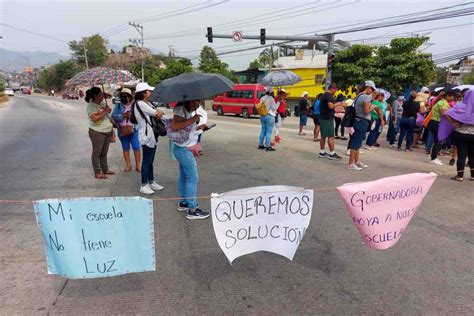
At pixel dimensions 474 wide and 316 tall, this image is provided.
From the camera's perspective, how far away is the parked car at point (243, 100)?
23.2 metres

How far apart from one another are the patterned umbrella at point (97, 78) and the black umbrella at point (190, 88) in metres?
2.26

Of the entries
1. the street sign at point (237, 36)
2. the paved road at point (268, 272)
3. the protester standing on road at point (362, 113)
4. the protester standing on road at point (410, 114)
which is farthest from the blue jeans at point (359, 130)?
the street sign at point (237, 36)

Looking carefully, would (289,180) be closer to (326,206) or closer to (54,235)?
(326,206)

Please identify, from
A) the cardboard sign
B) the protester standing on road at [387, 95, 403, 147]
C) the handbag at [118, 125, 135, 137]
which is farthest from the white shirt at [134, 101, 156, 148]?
the protester standing on road at [387, 95, 403, 147]

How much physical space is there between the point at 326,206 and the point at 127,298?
10.0ft

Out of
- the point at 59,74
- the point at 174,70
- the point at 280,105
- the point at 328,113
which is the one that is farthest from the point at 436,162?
the point at 59,74

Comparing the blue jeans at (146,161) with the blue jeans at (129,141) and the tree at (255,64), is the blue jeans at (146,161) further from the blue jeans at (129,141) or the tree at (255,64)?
the tree at (255,64)

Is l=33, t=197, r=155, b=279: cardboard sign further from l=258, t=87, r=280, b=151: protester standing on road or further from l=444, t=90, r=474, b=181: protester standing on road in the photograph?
l=258, t=87, r=280, b=151: protester standing on road

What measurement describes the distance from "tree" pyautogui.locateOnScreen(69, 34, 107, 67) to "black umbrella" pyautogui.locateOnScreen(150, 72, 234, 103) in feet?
257

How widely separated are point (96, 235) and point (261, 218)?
1.25 meters

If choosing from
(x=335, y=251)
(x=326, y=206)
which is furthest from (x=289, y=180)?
→ (x=335, y=251)

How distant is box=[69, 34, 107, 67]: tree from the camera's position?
78.6 m

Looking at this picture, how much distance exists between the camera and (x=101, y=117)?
19.0 feet

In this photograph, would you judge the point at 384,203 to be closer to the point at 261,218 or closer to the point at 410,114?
the point at 261,218
